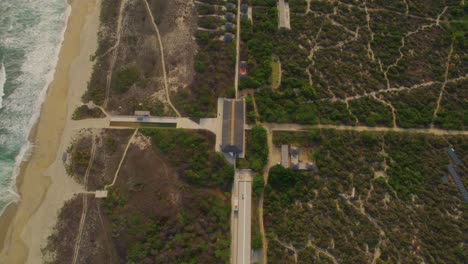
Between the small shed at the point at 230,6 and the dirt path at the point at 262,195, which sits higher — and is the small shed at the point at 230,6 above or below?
above

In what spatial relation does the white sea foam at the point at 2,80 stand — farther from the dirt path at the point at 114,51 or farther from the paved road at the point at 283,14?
the paved road at the point at 283,14

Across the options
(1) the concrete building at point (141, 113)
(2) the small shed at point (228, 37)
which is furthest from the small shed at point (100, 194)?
(2) the small shed at point (228, 37)

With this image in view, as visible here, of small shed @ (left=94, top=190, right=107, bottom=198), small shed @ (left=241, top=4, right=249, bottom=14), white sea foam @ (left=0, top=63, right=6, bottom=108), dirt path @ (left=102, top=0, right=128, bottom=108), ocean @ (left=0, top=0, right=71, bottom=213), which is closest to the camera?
small shed @ (left=94, top=190, right=107, bottom=198)

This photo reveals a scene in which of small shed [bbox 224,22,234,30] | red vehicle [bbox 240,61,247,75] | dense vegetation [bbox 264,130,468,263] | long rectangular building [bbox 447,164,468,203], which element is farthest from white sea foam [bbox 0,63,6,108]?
long rectangular building [bbox 447,164,468,203]

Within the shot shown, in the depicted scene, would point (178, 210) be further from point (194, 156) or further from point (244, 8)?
point (244, 8)

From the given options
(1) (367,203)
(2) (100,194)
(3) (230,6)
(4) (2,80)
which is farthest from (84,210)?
(3) (230,6)

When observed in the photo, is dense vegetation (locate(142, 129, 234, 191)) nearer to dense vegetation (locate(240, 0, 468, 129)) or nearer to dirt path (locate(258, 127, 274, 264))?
dirt path (locate(258, 127, 274, 264))
